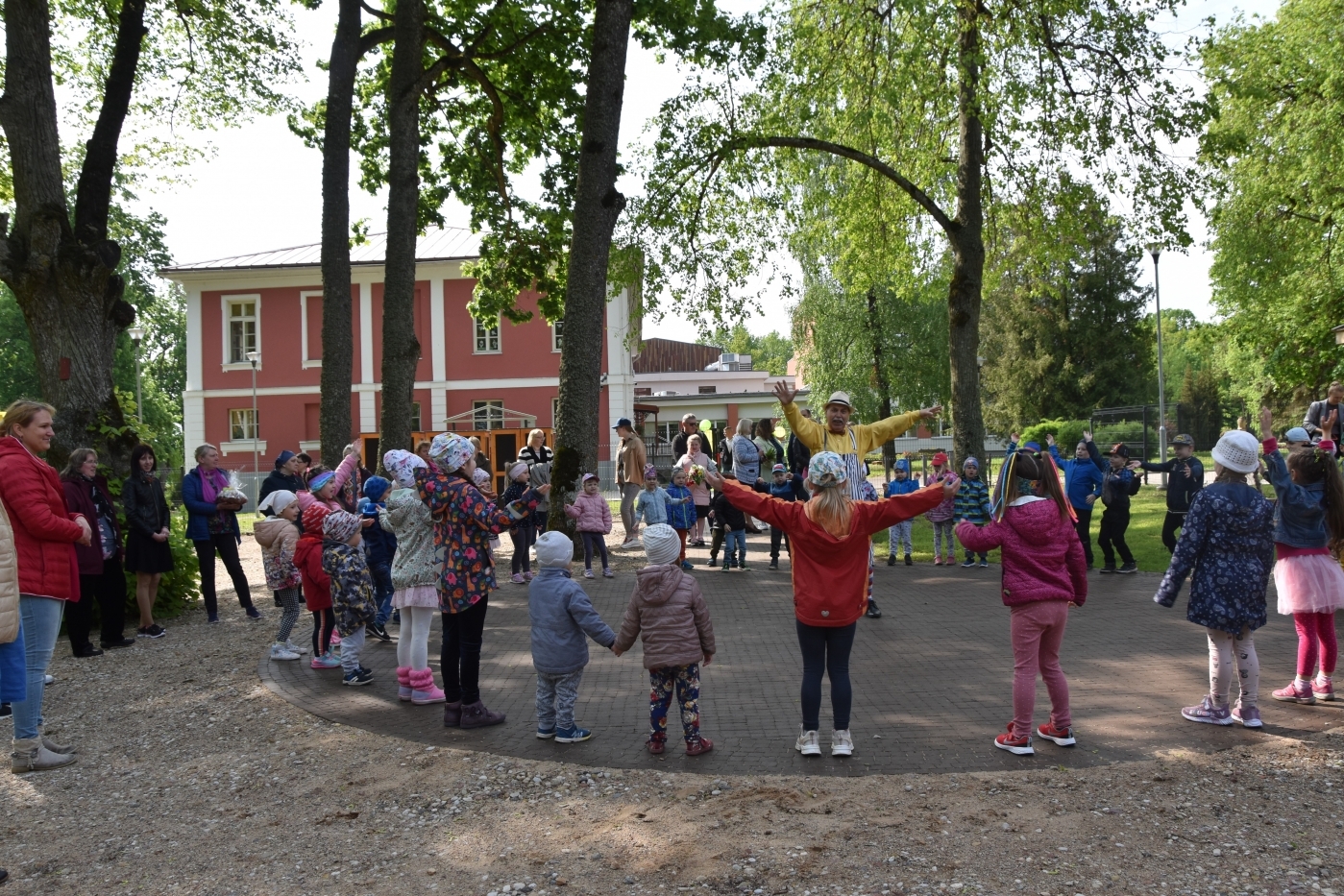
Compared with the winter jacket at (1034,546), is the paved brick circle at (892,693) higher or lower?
lower

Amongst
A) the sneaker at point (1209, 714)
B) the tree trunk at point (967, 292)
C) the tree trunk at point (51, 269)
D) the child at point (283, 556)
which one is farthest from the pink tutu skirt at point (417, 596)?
the tree trunk at point (967, 292)

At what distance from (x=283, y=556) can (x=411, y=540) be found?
2.05 meters

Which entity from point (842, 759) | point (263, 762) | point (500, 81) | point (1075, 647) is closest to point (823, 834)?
point (842, 759)

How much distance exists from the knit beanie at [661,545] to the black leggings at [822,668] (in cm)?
87

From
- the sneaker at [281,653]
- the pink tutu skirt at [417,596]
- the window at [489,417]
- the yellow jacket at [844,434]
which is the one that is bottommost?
the sneaker at [281,653]

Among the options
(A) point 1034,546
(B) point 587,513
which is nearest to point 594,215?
(B) point 587,513

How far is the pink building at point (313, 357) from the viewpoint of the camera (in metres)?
39.1

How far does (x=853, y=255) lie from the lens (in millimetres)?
20562

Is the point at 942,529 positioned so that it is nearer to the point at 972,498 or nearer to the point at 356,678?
the point at 972,498

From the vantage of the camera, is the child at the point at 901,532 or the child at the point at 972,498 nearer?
the child at the point at 972,498

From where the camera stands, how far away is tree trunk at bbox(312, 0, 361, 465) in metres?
13.9

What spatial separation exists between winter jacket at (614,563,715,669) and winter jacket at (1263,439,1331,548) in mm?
4180

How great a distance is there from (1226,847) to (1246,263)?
106ft

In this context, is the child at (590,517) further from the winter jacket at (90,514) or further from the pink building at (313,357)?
the pink building at (313,357)
